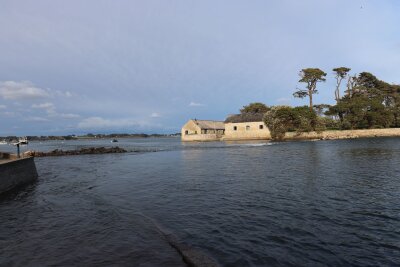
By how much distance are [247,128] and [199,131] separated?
1732cm

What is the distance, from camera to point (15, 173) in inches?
717

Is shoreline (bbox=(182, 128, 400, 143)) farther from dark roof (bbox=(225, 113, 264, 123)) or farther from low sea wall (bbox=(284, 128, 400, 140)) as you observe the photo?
dark roof (bbox=(225, 113, 264, 123))

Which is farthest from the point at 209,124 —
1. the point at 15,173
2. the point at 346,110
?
the point at 15,173

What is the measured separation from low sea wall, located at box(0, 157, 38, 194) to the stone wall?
66.3m

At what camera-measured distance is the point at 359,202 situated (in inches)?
459

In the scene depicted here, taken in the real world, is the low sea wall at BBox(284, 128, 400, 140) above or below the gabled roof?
below

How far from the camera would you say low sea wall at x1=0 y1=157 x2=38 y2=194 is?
638 inches

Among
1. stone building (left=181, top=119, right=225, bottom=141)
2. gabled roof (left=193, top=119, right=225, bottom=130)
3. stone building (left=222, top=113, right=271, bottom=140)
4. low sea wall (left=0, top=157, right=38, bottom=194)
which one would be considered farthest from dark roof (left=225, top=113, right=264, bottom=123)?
low sea wall (left=0, top=157, right=38, bottom=194)

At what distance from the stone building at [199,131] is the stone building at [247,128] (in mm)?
7426

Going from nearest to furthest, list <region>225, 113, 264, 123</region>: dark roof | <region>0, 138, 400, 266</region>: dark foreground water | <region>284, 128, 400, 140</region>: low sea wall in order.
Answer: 1. <region>0, 138, 400, 266</region>: dark foreground water
2. <region>284, 128, 400, 140</region>: low sea wall
3. <region>225, 113, 264, 123</region>: dark roof

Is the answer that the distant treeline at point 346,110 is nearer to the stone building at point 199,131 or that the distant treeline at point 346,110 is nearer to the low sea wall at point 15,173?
the stone building at point 199,131

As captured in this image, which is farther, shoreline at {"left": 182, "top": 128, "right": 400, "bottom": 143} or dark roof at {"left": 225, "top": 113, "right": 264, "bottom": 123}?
dark roof at {"left": 225, "top": 113, "right": 264, "bottom": 123}

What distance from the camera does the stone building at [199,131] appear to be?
95750 millimetres

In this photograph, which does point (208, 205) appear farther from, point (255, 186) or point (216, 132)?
point (216, 132)
